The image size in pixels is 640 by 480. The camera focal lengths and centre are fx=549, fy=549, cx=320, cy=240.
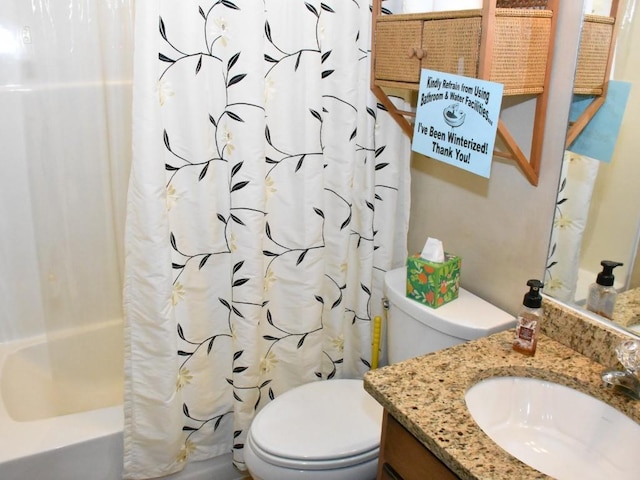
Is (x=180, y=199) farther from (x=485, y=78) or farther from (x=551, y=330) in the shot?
(x=551, y=330)

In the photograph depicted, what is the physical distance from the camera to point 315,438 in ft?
4.95

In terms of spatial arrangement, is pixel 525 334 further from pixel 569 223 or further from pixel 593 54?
pixel 593 54

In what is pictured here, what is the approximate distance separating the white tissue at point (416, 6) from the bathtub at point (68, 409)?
4.56ft

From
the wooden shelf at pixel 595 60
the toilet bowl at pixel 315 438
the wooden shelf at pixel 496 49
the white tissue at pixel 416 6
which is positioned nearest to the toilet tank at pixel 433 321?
the toilet bowl at pixel 315 438

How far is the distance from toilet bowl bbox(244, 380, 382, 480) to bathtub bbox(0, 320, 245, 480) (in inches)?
16.3

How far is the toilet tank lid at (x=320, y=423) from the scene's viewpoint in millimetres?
1471

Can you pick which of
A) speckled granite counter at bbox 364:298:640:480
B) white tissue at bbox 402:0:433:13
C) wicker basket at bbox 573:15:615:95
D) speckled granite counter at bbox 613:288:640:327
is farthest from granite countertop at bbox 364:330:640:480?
white tissue at bbox 402:0:433:13

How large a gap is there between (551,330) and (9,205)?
1.69 m

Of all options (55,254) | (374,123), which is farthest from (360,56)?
(55,254)

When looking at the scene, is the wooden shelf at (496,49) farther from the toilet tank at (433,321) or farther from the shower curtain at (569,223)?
the toilet tank at (433,321)

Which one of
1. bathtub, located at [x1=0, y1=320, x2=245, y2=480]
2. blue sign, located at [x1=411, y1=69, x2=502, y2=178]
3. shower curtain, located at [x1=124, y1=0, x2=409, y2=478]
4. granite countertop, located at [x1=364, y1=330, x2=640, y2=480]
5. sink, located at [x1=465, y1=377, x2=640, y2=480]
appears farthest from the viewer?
bathtub, located at [x1=0, y1=320, x2=245, y2=480]

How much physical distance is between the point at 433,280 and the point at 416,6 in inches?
29.9

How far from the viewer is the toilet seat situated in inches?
57.4

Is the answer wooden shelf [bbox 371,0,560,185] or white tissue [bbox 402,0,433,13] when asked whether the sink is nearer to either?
wooden shelf [bbox 371,0,560,185]
